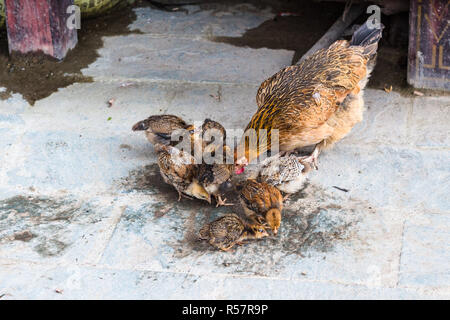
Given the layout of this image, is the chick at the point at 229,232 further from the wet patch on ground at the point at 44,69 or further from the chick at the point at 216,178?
the wet patch on ground at the point at 44,69

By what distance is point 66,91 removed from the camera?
688 cm

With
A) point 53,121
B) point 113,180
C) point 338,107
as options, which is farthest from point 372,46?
point 53,121

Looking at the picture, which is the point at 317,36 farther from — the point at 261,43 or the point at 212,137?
the point at 212,137

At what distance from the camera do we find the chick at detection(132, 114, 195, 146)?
565cm

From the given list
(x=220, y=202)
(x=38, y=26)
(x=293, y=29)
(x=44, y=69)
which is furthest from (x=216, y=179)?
(x=293, y=29)

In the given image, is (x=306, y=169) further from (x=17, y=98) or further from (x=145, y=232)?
(x=17, y=98)

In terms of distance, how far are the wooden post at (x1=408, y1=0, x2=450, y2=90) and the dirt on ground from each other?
0.41 feet

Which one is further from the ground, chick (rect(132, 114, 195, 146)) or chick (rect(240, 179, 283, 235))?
chick (rect(132, 114, 195, 146))

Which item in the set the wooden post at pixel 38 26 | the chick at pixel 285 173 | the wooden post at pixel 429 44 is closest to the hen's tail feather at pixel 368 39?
the wooden post at pixel 429 44

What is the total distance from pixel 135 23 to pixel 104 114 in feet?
7.38

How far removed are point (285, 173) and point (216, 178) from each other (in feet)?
1.94

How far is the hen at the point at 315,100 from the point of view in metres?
5.37

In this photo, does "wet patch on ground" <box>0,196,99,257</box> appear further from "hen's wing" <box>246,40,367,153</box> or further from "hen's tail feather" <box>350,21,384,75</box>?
"hen's tail feather" <box>350,21,384,75</box>

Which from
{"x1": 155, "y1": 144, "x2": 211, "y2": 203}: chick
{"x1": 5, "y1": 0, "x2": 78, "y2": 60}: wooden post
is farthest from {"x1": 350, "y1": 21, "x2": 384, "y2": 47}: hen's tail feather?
{"x1": 5, "y1": 0, "x2": 78, "y2": 60}: wooden post
